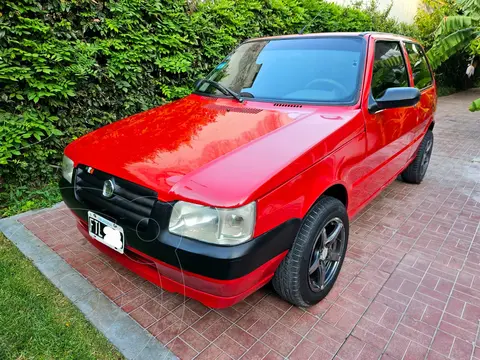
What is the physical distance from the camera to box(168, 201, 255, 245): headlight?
171 cm

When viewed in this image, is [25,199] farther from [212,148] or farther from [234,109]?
[212,148]

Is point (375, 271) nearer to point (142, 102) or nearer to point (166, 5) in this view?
point (142, 102)

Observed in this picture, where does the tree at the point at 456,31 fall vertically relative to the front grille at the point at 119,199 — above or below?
above

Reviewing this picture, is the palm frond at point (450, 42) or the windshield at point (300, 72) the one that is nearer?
the windshield at point (300, 72)

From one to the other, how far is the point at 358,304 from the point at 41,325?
216cm

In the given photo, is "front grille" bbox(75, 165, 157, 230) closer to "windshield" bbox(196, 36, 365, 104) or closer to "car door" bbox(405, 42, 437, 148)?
"windshield" bbox(196, 36, 365, 104)

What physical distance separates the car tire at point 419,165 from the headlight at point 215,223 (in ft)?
11.8

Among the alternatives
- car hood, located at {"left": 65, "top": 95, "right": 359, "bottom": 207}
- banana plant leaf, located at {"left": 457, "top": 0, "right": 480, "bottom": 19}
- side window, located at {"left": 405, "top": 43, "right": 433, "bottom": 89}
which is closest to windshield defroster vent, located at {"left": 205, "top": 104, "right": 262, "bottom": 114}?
car hood, located at {"left": 65, "top": 95, "right": 359, "bottom": 207}

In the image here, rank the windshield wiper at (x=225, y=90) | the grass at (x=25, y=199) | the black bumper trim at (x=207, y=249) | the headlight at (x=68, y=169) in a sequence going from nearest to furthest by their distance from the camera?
the black bumper trim at (x=207, y=249) → the headlight at (x=68, y=169) → the windshield wiper at (x=225, y=90) → the grass at (x=25, y=199)

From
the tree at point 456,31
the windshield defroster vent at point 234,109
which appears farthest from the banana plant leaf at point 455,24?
the windshield defroster vent at point 234,109

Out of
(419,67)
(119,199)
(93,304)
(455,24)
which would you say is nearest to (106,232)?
(119,199)

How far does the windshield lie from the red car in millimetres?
12

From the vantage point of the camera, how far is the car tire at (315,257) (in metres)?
2.11

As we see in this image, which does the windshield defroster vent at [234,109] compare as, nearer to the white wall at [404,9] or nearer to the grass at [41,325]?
the grass at [41,325]
